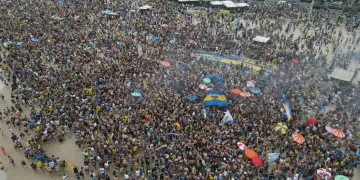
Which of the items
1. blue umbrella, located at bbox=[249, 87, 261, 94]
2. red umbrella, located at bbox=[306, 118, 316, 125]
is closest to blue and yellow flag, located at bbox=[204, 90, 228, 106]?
blue umbrella, located at bbox=[249, 87, 261, 94]

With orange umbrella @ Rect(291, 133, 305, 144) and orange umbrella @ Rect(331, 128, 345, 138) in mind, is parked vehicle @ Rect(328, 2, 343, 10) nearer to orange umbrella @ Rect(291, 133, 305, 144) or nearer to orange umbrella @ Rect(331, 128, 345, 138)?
orange umbrella @ Rect(331, 128, 345, 138)

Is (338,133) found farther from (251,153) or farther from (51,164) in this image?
(51,164)

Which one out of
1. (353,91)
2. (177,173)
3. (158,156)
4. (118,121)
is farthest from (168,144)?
(353,91)

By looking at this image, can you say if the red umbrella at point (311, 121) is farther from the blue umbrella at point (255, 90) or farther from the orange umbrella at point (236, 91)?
the orange umbrella at point (236, 91)

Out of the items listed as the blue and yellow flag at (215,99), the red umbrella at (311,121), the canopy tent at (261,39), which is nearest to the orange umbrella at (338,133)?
the red umbrella at (311,121)

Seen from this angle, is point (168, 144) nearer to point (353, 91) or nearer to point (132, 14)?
point (353, 91)
